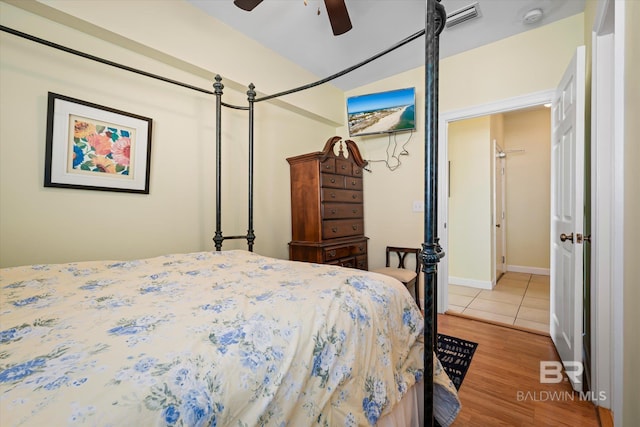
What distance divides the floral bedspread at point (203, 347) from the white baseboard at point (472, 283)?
126 inches

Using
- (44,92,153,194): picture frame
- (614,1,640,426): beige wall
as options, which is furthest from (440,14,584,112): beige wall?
(44,92,153,194): picture frame

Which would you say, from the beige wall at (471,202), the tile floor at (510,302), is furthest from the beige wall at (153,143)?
the beige wall at (471,202)

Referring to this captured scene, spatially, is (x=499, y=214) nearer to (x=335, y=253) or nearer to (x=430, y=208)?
(x=335, y=253)

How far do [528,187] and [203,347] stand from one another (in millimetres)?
5626

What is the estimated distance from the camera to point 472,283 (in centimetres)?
392

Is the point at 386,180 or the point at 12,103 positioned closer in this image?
the point at 12,103

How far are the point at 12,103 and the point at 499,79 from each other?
3.62m

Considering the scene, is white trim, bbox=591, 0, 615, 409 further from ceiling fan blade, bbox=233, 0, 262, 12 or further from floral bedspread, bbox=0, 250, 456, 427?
ceiling fan blade, bbox=233, 0, 262, 12

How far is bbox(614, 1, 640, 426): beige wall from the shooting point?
0.88 m

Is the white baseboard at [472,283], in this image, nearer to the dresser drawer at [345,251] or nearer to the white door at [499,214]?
the white door at [499,214]

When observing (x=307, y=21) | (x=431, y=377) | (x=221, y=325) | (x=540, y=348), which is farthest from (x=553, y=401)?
(x=307, y=21)

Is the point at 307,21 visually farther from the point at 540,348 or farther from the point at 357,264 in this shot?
the point at 540,348

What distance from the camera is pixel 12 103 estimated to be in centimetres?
149

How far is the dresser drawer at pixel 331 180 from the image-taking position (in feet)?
9.11
